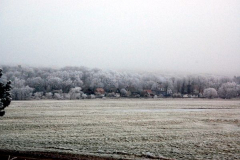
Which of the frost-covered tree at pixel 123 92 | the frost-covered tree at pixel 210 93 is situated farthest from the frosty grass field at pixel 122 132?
the frost-covered tree at pixel 123 92

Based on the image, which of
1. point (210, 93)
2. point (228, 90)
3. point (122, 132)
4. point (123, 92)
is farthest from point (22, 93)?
point (228, 90)

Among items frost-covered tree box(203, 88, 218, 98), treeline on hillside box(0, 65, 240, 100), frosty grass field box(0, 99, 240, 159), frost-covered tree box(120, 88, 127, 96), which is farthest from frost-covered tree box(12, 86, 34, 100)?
frost-covered tree box(203, 88, 218, 98)

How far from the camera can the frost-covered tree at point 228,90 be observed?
84.1 ft

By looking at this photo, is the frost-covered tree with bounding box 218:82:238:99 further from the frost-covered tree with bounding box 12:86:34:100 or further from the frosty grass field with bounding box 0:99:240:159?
the frost-covered tree with bounding box 12:86:34:100

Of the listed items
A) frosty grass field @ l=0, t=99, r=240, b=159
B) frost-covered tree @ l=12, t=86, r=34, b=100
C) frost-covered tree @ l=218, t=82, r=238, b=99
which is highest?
frost-covered tree @ l=218, t=82, r=238, b=99

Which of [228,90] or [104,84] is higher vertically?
[104,84]

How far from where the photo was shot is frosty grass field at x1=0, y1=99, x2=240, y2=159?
36.4 feet

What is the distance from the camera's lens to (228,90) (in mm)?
25953

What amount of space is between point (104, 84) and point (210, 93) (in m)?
14.0

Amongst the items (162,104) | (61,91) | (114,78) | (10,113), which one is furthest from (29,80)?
(162,104)

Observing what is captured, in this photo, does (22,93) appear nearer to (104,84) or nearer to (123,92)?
(104,84)

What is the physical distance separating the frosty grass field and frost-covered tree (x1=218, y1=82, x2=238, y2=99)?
1923 millimetres

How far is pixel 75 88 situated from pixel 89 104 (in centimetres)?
301

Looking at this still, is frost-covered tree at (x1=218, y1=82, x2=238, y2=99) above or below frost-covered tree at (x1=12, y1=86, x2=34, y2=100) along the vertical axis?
above
